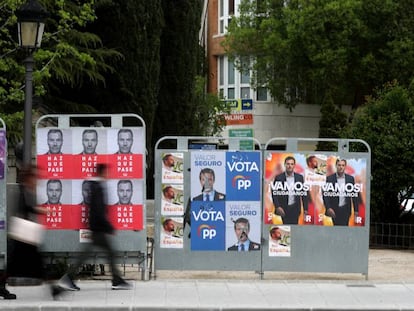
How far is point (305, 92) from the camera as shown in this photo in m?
47.9

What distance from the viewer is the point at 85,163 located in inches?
433

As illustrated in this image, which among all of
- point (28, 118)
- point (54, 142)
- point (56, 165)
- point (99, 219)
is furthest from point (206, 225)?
point (28, 118)

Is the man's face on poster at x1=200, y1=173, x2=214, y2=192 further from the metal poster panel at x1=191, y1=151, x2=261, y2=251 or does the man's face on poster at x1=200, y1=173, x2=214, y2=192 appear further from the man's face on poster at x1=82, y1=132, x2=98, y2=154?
the man's face on poster at x1=82, y1=132, x2=98, y2=154

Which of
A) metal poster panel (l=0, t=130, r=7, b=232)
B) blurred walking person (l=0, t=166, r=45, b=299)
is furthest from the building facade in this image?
blurred walking person (l=0, t=166, r=45, b=299)

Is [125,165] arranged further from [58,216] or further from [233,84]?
[233,84]

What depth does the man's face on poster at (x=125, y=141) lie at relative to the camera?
11000mm

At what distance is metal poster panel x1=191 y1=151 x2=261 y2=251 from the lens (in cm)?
1131

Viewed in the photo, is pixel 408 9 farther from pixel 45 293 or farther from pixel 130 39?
pixel 45 293

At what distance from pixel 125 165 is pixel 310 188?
9.11 feet

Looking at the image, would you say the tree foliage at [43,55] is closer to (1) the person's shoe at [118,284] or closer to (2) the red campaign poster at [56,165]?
(2) the red campaign poster at [56,165]

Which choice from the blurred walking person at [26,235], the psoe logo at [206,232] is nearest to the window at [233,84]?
the psoe logo at [206,232]

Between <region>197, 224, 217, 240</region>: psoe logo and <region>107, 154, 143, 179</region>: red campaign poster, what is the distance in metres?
1.23

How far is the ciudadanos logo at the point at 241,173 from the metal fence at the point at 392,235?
794 centimetres

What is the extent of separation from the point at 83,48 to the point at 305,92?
29510mm
